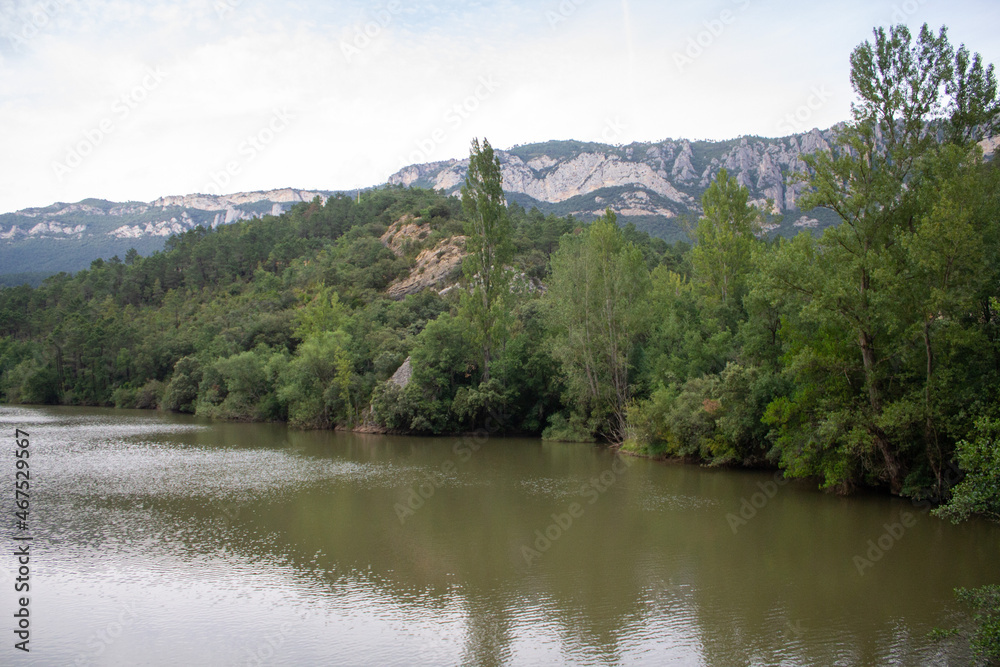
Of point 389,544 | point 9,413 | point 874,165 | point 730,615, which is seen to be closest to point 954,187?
point 874,165

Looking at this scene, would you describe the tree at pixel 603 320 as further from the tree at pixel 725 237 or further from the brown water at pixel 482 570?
the brown water at pixel 482 570

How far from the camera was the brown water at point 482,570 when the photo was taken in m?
11.1

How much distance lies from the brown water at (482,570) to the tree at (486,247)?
1859 cm

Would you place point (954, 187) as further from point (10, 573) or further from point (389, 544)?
point (10, 573)

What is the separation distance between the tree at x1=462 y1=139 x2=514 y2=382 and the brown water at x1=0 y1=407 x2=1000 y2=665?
1859 centimetres

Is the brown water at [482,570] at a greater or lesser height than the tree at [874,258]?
lesser

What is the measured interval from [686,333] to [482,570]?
23.4 metres

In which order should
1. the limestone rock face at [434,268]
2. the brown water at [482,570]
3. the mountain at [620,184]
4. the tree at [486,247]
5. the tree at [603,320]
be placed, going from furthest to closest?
the mountain at [620,184], the limestone rock face at [434,268], the tree at [486,247], the tree at [603,320], the brown water at [482,570]

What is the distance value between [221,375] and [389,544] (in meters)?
51.7

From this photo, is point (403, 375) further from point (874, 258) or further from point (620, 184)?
point (620, 184)

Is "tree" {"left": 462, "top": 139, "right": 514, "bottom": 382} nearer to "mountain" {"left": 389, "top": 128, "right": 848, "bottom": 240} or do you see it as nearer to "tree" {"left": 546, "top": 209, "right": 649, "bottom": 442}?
"tree" {"left": 546, "top": 209, "right": 649, "bottom": 442}

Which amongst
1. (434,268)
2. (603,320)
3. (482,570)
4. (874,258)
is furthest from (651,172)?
(482,570)

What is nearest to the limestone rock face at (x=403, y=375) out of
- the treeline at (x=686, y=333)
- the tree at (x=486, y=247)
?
the treeline at (x=686, y=333)

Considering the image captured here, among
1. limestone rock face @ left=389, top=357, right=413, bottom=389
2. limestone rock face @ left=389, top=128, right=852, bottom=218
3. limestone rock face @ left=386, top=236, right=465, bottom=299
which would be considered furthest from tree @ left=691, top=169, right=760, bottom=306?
limestone rock face @ left=389, top=128, right=852, bottom=218
